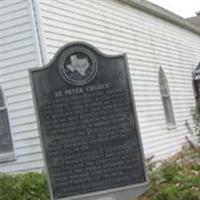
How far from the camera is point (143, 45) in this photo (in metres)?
18.3

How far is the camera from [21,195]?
1033cm

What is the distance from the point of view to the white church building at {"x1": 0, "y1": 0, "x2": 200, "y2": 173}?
12.0 m

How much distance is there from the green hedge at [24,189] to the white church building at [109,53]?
150 centimetres

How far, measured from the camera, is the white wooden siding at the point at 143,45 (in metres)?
Answer: 13.0

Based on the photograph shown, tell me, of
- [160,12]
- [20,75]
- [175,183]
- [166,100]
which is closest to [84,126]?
[175,183]

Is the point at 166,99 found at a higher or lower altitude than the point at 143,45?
lower

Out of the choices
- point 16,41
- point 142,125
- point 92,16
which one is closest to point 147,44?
point 142,125

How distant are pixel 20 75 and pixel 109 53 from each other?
3812 mm

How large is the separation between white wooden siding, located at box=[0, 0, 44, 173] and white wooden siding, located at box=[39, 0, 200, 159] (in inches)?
15.6

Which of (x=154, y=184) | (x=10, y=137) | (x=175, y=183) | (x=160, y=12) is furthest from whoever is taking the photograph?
(x=160, y=12)

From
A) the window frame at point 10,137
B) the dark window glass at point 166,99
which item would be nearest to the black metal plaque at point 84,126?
the window frame at point 10,137

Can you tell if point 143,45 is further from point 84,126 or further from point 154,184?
point 84,126

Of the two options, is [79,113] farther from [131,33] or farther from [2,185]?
[131,33]

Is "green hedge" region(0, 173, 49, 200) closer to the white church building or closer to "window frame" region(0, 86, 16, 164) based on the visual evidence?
the white church building
